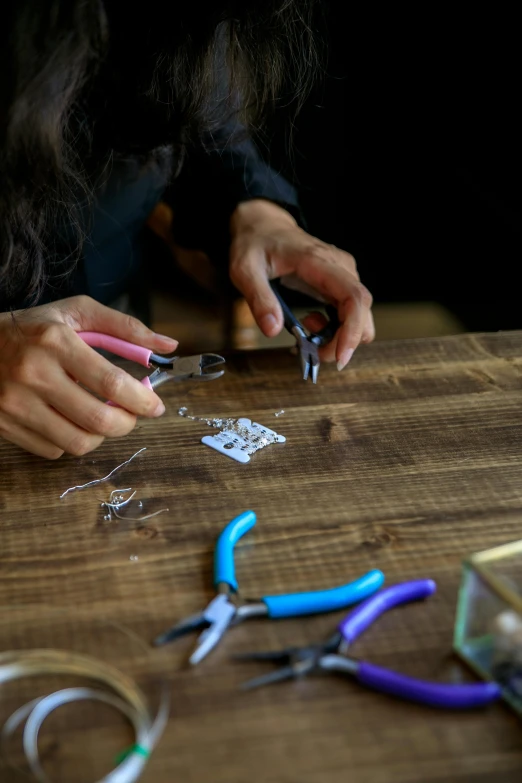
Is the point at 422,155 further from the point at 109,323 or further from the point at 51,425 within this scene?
the point at 51,425

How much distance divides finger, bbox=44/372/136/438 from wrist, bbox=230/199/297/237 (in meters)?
0.43

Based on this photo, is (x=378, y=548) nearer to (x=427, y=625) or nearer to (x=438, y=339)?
(x=427, y=625)

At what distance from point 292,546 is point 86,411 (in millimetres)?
236

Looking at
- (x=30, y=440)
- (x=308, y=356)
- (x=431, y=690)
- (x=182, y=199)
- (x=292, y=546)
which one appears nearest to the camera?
(x=431, y=690)

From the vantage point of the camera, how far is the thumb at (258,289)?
39.3 inches

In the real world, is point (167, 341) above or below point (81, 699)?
above

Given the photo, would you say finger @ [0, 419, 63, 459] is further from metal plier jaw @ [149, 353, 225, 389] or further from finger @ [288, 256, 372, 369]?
finger @ [288, 256, 372, 369]

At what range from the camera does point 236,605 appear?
24.2 inches

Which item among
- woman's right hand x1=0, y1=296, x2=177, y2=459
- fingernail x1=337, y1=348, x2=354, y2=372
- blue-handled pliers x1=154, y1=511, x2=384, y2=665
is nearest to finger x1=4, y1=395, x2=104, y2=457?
woman's right hand x1=0, y1=296, x2=177, y2=459

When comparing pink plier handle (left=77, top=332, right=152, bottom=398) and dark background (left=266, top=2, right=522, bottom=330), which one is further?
dark background (left=266, top=2, right=522, bottom=330)

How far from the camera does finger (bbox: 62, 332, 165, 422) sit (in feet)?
2.51

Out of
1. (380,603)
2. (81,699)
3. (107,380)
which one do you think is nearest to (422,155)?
(107,380)

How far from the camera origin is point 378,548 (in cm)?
68

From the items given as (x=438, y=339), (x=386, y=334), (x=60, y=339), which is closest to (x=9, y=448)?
(x=60, y=339)
